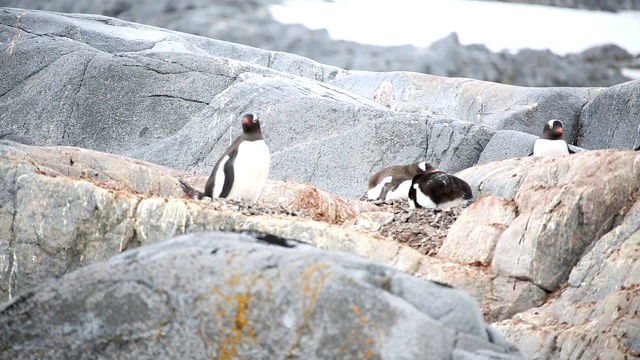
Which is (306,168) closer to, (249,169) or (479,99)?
(249,169)

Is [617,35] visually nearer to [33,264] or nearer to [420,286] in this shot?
[420,286]

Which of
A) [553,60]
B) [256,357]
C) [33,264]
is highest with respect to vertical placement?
[553,60]

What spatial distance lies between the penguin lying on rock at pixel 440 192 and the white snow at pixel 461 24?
3.10 meters

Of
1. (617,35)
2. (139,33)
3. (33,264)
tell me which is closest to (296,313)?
(617,35)

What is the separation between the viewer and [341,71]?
2230cm

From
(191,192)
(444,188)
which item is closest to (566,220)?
(444,188)

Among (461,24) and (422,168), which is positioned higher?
(461,24)

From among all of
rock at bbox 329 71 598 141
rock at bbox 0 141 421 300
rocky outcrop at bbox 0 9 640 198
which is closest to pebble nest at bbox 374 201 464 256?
rock at bbox 0 141 421 300

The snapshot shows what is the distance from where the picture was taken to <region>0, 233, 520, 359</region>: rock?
2.92 m

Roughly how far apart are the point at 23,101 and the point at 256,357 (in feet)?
42.4

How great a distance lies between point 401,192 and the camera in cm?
1180

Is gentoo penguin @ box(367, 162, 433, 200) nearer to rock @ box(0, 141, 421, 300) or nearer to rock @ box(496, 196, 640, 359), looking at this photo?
rock @ box(0, 141, 421, 300)

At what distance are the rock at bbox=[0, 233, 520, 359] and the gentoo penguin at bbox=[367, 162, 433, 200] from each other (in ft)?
27.6

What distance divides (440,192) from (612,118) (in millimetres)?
9460
